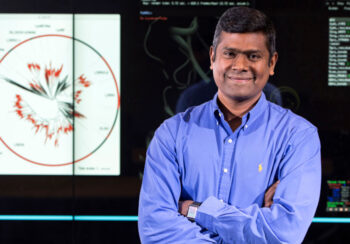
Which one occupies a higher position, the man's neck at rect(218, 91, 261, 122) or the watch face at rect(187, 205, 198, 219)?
the man's neck at rect(218, 91, 261, 122)

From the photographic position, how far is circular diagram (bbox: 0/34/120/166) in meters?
3.61

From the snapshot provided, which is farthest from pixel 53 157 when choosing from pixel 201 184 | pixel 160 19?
pixel 201 184

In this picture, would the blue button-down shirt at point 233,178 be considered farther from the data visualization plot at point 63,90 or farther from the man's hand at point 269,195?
the data visualization plot at point 63,90

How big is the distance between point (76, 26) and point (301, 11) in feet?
5.05

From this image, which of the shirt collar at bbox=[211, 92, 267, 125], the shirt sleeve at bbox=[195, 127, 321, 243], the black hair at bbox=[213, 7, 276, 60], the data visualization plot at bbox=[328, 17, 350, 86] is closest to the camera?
the shirt sleeve at bbox=[195, 127, 321, 243]

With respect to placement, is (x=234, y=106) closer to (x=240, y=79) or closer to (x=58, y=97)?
(x=240, y=79)

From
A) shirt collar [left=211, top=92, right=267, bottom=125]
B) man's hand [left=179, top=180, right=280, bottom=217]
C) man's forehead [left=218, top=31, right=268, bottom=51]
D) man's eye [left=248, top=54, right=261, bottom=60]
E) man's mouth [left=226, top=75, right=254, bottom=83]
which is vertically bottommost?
man's hand [left=179, top=180, right=280, bottom=217]

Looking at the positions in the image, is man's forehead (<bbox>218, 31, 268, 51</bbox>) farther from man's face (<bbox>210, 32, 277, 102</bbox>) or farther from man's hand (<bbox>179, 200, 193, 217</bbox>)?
man's hand (<bbox>179, 200, 193, 217</bbox>)

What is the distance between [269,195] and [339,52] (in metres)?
1.69

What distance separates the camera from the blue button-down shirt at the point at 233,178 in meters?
2.12

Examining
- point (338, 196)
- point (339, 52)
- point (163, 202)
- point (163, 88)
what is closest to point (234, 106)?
point (163, 202)

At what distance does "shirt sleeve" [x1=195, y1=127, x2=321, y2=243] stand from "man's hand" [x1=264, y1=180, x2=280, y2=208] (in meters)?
0.04

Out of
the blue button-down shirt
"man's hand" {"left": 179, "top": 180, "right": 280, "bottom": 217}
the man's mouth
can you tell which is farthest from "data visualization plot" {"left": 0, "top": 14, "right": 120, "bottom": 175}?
the man's mouth

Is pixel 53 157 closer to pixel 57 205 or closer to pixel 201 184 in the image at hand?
pixel 57 205
